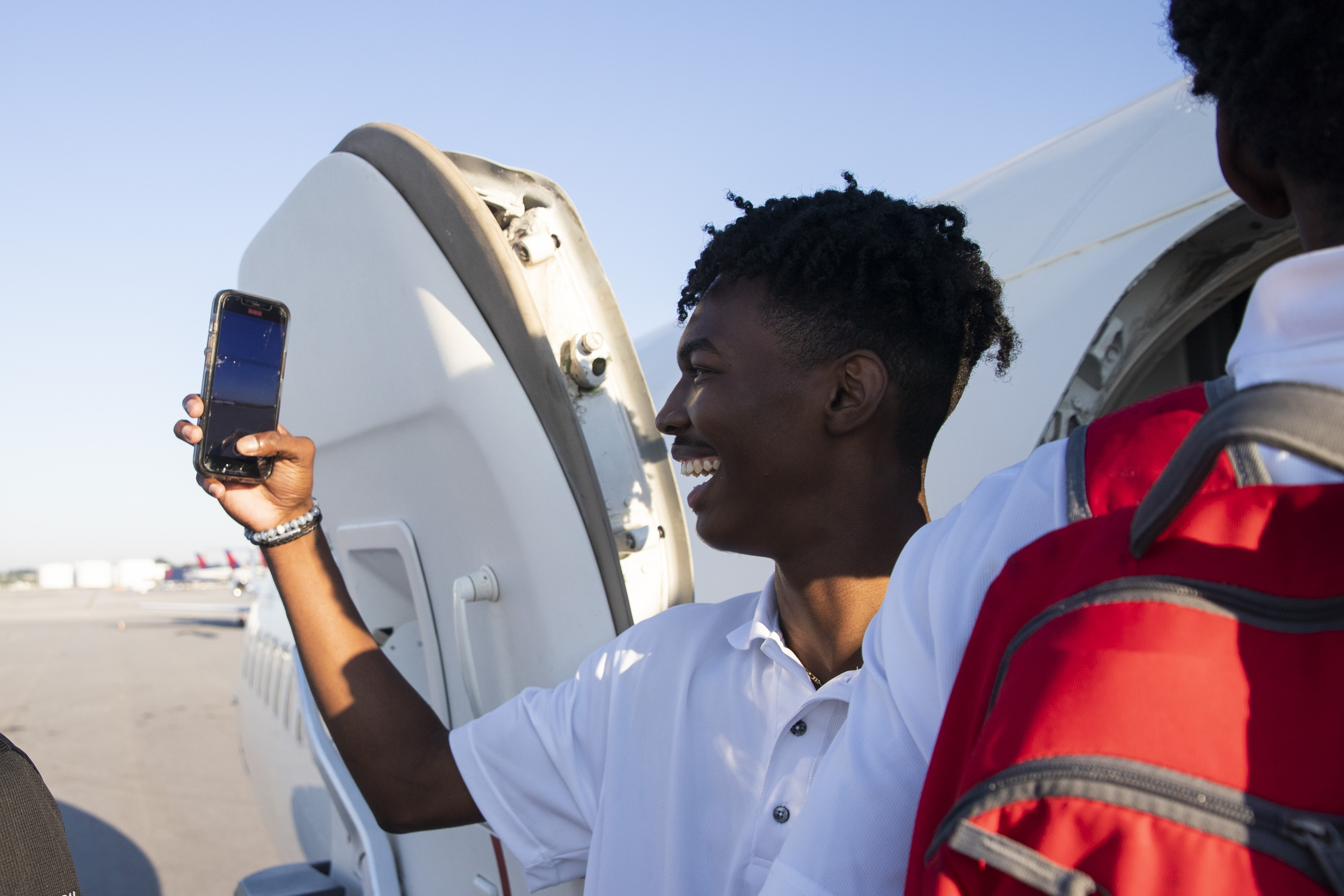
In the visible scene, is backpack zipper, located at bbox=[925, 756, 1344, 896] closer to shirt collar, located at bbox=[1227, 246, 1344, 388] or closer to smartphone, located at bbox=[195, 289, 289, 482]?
shirt collar, located at bbox=[1227, 246, 1344, 388]

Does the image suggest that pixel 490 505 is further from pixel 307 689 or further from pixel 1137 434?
pixel 1137 434

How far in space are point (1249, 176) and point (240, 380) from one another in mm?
1561

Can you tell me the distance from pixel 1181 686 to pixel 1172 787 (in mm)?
53

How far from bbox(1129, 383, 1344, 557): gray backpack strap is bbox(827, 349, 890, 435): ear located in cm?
94

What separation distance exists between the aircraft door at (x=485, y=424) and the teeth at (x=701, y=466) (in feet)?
0.63

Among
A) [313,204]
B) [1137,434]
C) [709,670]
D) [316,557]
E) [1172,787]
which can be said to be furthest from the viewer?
[313,204]

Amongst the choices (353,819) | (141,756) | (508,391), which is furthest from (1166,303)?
(141,756)

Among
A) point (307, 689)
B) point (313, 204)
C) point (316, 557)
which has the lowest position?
point (307, 689)

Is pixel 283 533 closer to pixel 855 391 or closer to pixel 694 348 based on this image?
pixel 694 348

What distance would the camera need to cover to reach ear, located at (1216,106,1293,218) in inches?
24.8

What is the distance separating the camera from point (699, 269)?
1.76 m

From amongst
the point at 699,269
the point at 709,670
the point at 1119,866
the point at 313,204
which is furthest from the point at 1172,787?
the point at 313,204

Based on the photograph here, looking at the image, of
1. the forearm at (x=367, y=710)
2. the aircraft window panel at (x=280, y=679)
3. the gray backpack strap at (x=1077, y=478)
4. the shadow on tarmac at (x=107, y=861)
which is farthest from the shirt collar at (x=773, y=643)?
the shadow on tarmac at (x=107, y=861)

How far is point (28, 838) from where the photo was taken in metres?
1.31
